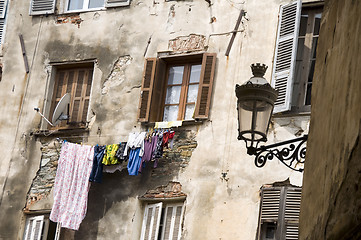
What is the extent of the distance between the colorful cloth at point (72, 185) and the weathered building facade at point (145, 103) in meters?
0.23

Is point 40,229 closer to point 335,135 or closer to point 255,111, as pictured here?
point 255,111

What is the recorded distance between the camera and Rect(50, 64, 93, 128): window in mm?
17312

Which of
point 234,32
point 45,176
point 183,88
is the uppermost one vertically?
point 234,32

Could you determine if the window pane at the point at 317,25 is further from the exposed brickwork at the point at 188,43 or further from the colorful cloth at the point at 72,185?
the colorful cloth at the point at 72,185

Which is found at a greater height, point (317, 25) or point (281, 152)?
point (317, 25)

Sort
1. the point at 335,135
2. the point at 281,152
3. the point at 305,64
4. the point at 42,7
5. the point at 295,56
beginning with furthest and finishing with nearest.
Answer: the point at 42,7, the point at 305,64, the point at 295,56, the point at 281,152, the point at 335,135

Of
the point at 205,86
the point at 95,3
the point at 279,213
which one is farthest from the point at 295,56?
the point at 95,3

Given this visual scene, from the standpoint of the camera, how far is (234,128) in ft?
51.0

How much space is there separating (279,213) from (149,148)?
8.85 ft

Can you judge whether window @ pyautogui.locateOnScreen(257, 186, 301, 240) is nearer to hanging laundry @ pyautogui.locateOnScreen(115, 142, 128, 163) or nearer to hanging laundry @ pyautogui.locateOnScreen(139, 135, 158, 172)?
hanging laundry @ pyautogui.locateOnScreen(139, 135, 158, 172)

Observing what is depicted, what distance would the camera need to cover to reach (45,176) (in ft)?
55.7

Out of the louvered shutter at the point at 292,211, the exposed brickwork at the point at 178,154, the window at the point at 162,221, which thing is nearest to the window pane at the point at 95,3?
the exposed brickwork at the point at 178,154

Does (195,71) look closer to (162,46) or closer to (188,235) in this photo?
(162,46)

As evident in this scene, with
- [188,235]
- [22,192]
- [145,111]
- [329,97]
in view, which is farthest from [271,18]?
[329,97]
